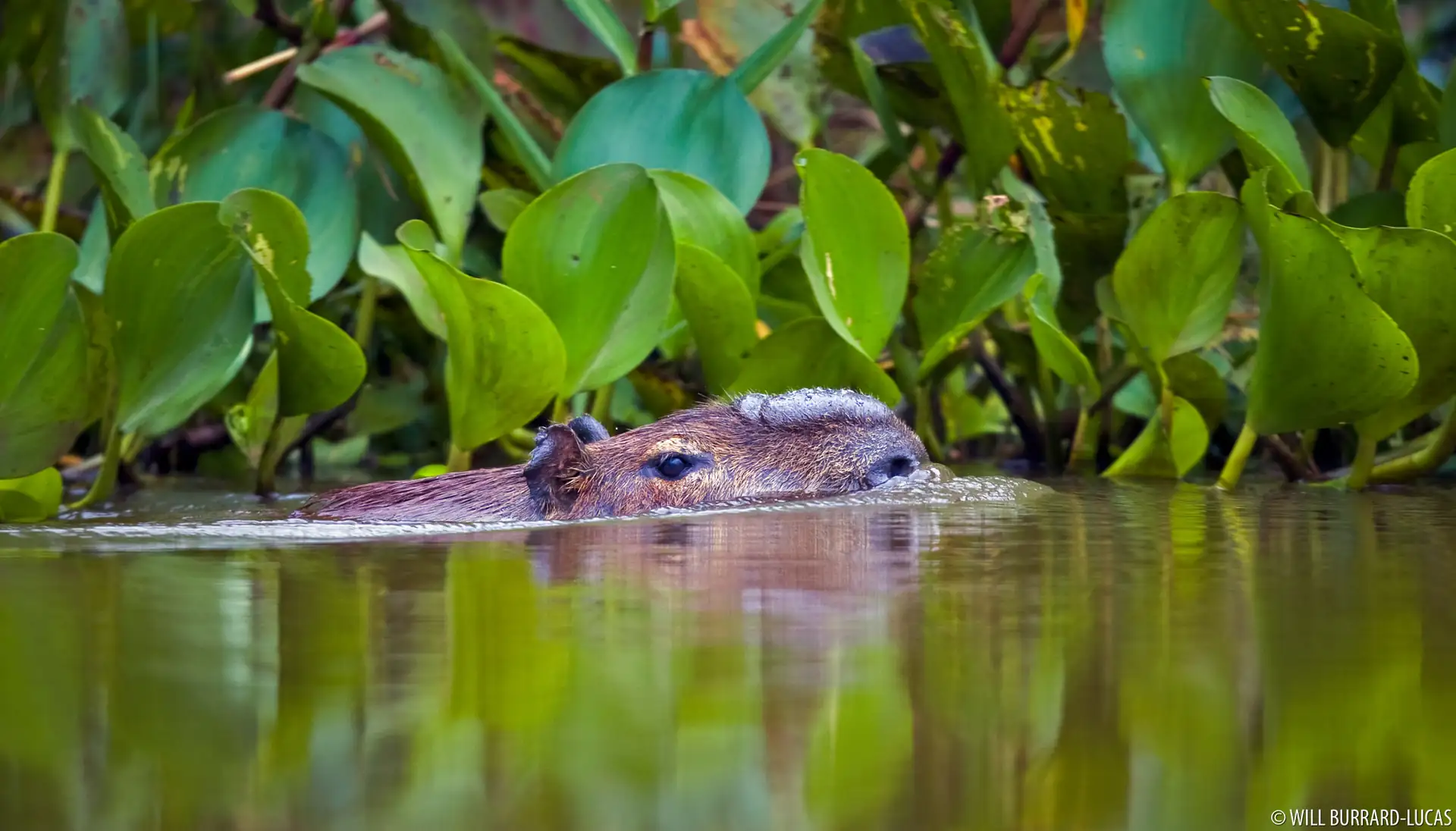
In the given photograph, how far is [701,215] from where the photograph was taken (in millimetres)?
4949

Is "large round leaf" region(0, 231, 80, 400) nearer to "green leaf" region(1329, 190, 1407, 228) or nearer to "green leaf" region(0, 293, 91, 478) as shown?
"green leaf" region(0, 293, 91, 478)

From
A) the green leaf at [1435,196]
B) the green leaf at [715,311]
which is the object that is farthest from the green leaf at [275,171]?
the green leaf at [1435,196]

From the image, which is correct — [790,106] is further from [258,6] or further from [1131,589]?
[1131,589]

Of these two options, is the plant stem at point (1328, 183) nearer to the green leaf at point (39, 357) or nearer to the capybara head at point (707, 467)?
the capybara head at point (707, 467)

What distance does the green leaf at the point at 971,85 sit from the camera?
4883 mm

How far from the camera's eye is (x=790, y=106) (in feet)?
19.4

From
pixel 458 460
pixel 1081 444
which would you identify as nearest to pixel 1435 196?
pixel 1081 444

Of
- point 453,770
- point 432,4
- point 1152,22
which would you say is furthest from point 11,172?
point 453,770

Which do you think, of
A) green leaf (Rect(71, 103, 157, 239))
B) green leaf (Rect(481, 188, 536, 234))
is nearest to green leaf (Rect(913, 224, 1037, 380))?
Answer: green leaf (Rect(481, 188, 536, 234))

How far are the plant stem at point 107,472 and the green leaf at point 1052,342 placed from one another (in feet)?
8.48

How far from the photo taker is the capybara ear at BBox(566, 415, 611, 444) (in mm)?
4629

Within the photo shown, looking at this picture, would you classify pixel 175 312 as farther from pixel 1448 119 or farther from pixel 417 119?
pixel 1448 119

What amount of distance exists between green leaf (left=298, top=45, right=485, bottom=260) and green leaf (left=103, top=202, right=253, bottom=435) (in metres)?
0.83

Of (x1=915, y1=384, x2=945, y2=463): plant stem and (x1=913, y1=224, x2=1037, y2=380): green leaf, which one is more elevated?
(x1=913, y1=224, x2=1037, y2=380): green leaf
